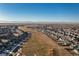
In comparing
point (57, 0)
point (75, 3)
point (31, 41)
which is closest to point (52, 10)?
point (57, 0)

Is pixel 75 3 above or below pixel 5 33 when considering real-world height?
above

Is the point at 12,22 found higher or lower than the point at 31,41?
higher

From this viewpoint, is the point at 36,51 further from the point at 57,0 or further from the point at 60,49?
the point at 57,0

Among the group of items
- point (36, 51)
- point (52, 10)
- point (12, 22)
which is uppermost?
point (52, 10)

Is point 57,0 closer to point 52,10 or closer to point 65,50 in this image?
point 52,10

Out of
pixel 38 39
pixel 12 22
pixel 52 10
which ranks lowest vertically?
pixel 38 39

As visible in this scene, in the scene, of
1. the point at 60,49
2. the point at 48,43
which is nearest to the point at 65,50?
the point at 60,49
